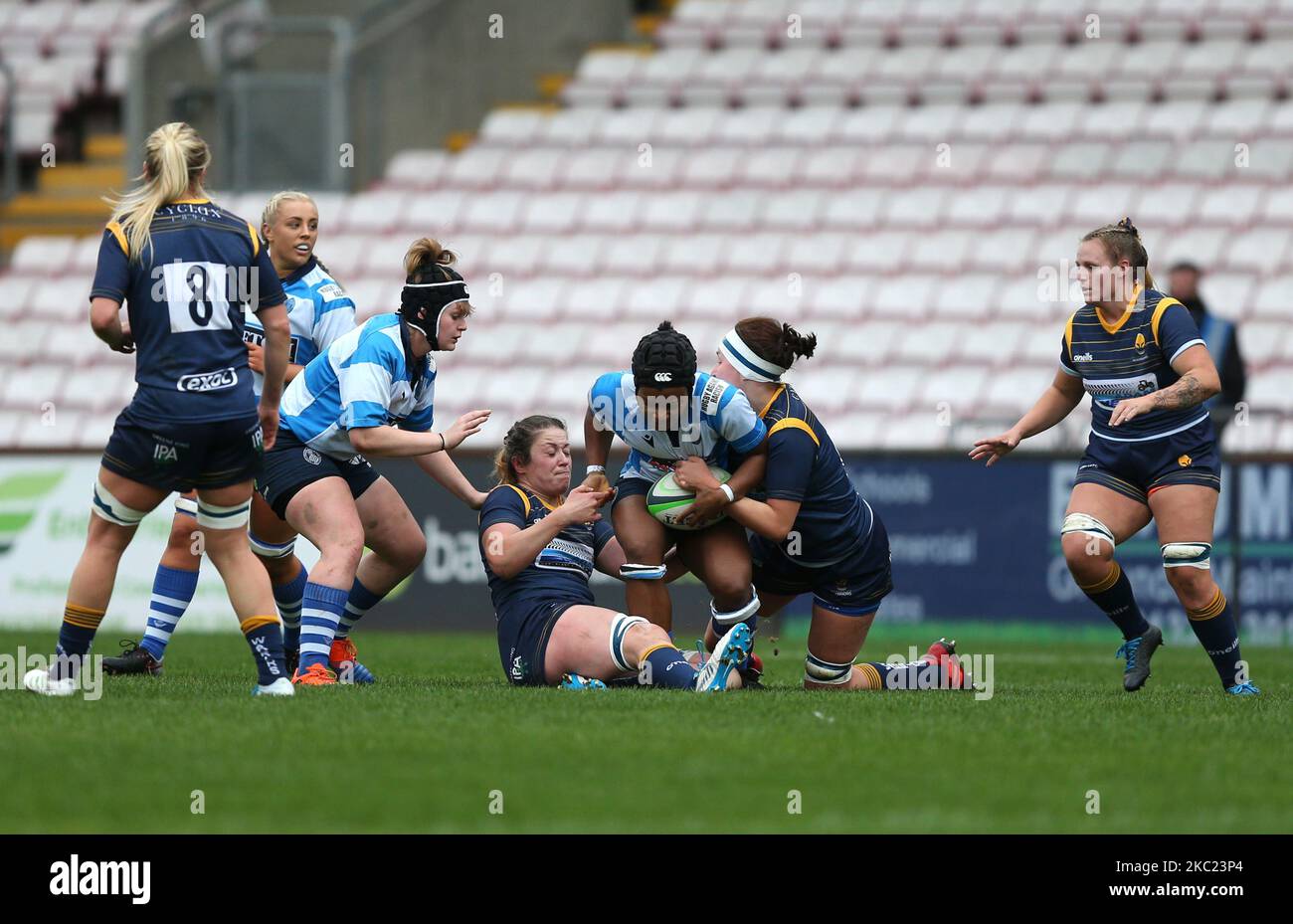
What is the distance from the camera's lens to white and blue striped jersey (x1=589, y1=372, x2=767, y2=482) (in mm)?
7672

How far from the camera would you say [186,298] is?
680 centimetres

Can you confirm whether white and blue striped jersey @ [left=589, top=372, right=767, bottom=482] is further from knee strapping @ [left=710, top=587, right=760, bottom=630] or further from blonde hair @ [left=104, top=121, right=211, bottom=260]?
blonde hair @ [left=104, top=121, right=211, bottom=260]

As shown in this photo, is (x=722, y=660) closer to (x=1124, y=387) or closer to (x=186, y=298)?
(x=1124, y=387)

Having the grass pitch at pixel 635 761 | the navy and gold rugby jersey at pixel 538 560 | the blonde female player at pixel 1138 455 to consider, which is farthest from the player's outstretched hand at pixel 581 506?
the blonde female player at pixel 1138 455

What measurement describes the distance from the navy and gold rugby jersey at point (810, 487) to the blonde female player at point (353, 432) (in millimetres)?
1202

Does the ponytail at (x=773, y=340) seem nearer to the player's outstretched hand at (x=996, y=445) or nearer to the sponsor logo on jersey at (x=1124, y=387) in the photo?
the player's outstretched hand at (x=996, y=445)

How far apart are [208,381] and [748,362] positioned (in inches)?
87.4

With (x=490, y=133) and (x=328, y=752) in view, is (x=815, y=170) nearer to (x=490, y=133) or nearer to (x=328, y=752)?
(x=490, y=133)

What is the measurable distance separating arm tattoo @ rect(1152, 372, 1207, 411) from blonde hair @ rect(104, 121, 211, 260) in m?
3.70

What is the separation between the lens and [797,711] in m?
6.91

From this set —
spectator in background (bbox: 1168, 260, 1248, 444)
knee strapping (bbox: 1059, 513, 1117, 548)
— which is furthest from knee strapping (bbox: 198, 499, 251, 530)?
spectator in background (bbox: 1168, 260, 1248, 444)
